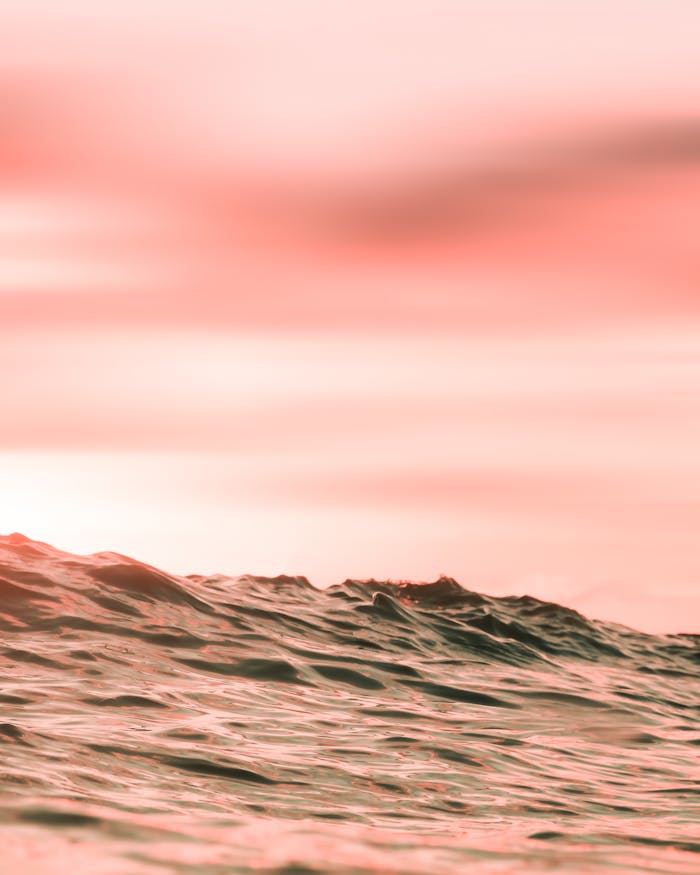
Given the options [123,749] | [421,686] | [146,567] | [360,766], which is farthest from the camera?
[146,567]

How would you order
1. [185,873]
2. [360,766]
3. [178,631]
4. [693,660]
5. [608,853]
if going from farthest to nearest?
1. [693,660]
2. [178,631]
3. [360,766]
4. [608,853]
5. [185,873]

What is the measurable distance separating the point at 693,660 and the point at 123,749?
23.2 m

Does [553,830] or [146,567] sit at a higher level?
[146,567]

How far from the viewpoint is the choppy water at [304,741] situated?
349 inches

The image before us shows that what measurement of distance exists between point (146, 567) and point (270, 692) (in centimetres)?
920

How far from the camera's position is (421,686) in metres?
18.4

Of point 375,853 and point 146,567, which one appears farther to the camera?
point 146,567

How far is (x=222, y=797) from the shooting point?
1026cm

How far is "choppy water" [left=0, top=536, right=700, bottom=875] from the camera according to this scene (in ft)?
29.1

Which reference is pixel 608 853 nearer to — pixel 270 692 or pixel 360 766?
pixel 360 766

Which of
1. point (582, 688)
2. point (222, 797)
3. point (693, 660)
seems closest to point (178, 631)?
point (582, 688)

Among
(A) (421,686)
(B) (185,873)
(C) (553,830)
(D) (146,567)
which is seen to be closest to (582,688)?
(A) (421,686)

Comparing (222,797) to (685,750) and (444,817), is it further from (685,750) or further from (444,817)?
(685,750)

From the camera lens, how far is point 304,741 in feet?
43.0
